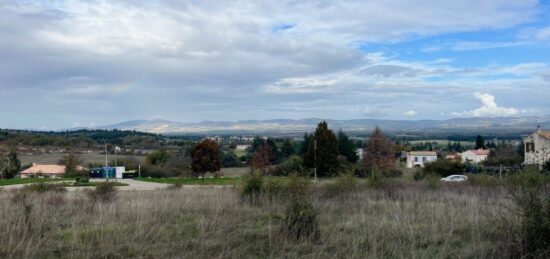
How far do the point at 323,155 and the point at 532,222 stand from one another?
154 feet

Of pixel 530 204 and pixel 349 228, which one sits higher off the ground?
pixel 530 204

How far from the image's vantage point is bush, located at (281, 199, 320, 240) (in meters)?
7.35

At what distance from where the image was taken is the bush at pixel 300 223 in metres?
7.35

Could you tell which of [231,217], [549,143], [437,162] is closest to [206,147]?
[437,162]

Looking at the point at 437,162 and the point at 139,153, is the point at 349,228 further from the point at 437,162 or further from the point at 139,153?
the point at 139,153

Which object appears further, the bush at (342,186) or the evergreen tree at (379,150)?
the evergreen tree at (379,150)

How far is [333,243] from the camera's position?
22.4 feet

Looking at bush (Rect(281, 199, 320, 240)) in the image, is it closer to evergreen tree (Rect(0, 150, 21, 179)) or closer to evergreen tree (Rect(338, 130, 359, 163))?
evergreen tree (Rect(0, 150, 21, 179))

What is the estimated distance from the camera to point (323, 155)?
2085 inches

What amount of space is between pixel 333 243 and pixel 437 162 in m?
44.0

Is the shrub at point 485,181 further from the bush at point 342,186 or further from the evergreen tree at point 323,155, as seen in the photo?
the evergreen tree at point 323,155

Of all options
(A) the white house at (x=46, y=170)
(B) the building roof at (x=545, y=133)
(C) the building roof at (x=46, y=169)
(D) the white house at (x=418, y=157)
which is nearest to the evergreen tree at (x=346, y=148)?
(D) the white house at (x=418, y=157)

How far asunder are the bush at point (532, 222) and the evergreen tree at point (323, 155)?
45.5 metres

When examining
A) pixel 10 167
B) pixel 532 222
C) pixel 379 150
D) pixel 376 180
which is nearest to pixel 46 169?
pixel 10 167
